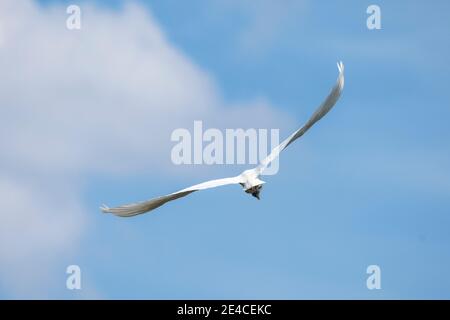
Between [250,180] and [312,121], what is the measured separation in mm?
2518

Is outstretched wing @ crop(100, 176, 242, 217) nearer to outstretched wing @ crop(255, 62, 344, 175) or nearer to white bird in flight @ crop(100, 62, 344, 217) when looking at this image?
white bird in flight @ crop(100, 62, 344, 217)

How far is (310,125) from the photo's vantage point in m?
25.0

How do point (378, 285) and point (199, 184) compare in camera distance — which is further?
point (378, 285)

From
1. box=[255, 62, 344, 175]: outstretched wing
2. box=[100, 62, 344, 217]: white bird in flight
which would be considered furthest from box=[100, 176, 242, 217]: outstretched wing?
box=[255, 62, 344, 175]: outstretched wing

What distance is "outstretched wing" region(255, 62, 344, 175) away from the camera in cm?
2438

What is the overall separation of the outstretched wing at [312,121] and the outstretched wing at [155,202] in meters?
0.90

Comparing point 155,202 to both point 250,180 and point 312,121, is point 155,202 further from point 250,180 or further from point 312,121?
point 312,121

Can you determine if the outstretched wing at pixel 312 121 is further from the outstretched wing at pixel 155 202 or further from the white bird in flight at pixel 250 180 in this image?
the outstretched wing at pixel 155 202

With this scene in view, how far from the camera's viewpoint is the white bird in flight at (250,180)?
23625mm

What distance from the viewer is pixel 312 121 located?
24.9m

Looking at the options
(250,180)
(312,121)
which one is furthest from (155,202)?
(312,121)
